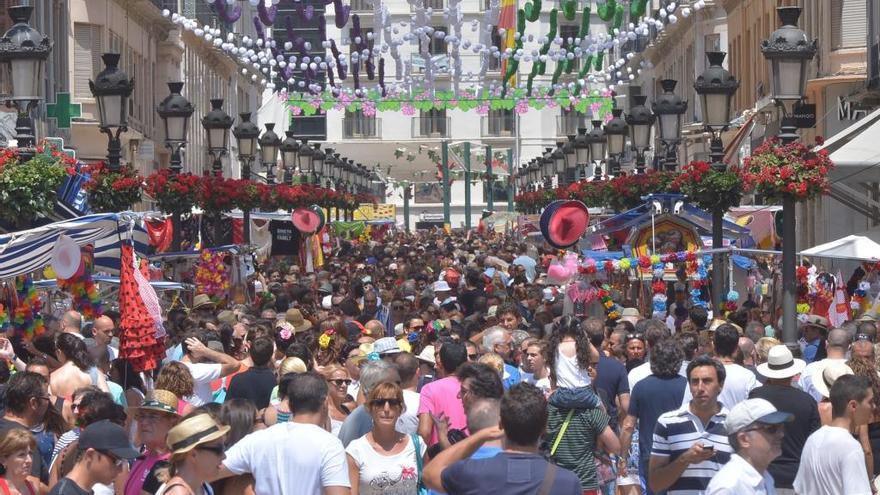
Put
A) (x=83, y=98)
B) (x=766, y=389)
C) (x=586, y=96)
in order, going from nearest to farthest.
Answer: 1. (x=766, y=389)
2. (x=83, y=98)
3. (x=586, y=96)

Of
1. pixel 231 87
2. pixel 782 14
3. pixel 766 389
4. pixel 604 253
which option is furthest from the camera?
pixel 231 87

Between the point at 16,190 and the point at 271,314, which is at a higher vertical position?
the point at 16,190

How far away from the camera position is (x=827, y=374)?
1031cm

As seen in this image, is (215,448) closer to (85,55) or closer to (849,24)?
(849,24)

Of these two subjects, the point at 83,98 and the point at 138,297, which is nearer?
the point at 138,297

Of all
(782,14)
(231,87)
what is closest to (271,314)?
(782,14)

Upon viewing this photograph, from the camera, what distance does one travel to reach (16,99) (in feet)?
51.9

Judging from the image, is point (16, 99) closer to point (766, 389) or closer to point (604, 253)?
point (766, 389)

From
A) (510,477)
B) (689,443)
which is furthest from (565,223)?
(510,477)

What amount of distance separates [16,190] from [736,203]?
752 centimetres

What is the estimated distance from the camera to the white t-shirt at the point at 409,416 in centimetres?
976

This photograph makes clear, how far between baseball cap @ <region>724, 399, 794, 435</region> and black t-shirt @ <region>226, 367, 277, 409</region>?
494 cm

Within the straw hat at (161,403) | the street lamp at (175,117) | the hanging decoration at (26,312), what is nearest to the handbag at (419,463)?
the straw hat at (161,403)

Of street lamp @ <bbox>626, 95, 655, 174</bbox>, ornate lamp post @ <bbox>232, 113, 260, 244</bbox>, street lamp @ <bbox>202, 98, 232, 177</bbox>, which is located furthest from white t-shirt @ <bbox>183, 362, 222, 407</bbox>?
ornate lamp post @ <bbox>232, 113, 260, 244</bbox>
